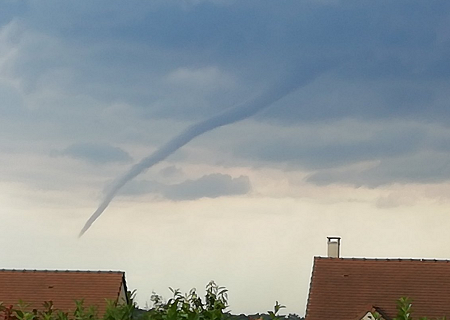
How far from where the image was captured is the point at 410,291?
114ft

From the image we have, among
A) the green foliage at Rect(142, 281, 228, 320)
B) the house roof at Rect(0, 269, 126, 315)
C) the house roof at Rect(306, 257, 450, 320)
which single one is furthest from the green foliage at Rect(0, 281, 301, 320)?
the house roof at Rect(0, 269, 126, 315)

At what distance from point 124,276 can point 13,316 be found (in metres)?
29.6

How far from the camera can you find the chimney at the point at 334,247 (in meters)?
39.2

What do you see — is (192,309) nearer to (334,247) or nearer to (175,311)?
(175,311)

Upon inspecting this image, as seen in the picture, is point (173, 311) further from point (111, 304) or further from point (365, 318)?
point (365, 318)

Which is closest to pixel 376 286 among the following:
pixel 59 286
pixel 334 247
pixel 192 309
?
pixel 334 247

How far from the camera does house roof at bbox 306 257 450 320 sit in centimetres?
3372

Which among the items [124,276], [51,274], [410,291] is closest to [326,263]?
[410,291]

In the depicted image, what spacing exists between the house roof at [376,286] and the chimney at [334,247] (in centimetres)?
220

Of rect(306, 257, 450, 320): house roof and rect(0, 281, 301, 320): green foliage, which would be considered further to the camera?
rect(306, 257, 450, 320): house roof

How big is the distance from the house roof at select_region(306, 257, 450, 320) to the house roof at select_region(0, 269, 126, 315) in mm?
9892

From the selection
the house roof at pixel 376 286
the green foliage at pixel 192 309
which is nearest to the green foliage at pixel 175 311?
the green foliage at pixel 192 309

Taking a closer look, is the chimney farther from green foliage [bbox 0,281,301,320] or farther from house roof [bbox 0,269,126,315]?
green foliage [bbox 0,281,301,320]

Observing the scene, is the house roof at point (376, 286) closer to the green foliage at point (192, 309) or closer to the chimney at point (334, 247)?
the chimney at point (334, 247)
